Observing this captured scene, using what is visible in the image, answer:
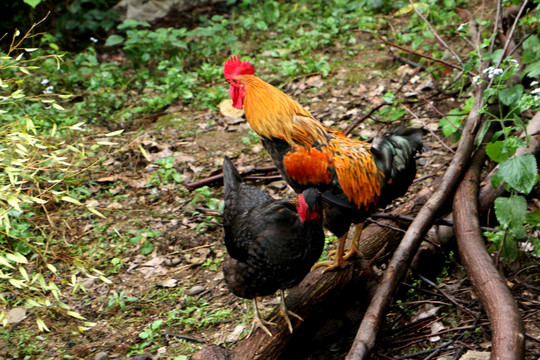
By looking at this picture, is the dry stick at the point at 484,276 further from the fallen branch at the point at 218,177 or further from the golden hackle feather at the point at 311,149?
the fallen branch at the point at 218,177

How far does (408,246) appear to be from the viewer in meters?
3.88

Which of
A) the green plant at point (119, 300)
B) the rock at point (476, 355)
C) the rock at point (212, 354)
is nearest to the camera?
the rock at point (476, 355)

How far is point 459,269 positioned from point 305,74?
3.91 m

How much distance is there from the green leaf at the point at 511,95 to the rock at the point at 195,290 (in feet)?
9.44

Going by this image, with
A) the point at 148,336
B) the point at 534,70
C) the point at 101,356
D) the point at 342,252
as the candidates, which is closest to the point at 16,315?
the point at 101,356

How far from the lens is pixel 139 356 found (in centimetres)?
381

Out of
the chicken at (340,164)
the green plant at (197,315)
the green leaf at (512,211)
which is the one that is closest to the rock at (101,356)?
the green plant at (197,315)

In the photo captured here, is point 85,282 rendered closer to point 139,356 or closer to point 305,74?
point 139,356

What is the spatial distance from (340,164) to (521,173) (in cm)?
128

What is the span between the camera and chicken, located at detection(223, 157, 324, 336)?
354 cm

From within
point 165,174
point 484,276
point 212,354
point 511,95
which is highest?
point 511,95

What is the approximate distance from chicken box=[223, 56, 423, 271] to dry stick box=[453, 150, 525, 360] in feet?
1.66

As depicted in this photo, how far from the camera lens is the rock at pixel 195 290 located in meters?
4.59

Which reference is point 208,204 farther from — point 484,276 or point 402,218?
point 484,276
